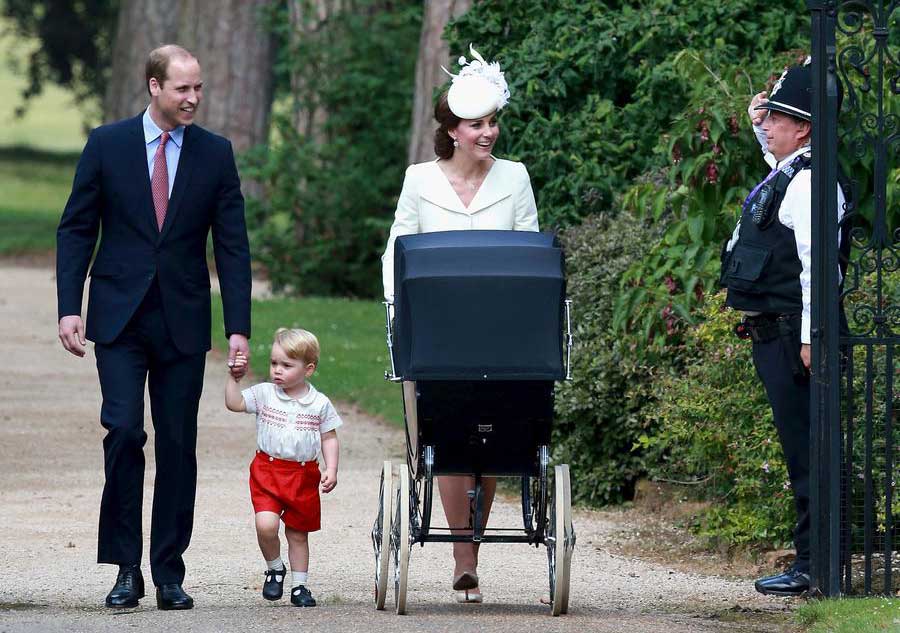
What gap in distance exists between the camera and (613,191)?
1152 cm

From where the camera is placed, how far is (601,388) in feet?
31.1

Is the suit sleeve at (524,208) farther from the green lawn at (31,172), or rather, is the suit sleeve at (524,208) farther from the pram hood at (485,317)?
the green lawn at (31,172)

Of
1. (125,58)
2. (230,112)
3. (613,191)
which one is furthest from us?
(125,58)

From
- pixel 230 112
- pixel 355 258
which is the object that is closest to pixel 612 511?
pixel 355 258

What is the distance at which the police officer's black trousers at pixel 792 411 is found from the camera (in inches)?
269

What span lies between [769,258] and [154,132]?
2.41 m

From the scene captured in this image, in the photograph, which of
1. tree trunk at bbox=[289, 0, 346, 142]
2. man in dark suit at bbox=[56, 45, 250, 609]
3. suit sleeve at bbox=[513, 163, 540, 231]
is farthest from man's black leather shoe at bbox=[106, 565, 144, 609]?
tree trunk at bbox=[289, 0, 346, 142]

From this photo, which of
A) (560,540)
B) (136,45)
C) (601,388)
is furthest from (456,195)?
(136,45)

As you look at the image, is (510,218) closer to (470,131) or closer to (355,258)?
(470,131)

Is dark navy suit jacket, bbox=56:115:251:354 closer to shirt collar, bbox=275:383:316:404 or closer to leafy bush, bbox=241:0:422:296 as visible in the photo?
shirt collar, bbox=275:383:316:404

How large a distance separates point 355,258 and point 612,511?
1236 centimetres

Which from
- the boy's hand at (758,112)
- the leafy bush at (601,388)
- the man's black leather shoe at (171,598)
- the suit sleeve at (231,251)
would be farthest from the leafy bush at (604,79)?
the man's black leather shoe at (171,598)

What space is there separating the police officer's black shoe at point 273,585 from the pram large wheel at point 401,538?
0.58m

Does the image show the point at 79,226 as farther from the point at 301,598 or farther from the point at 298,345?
the point at 301,598
